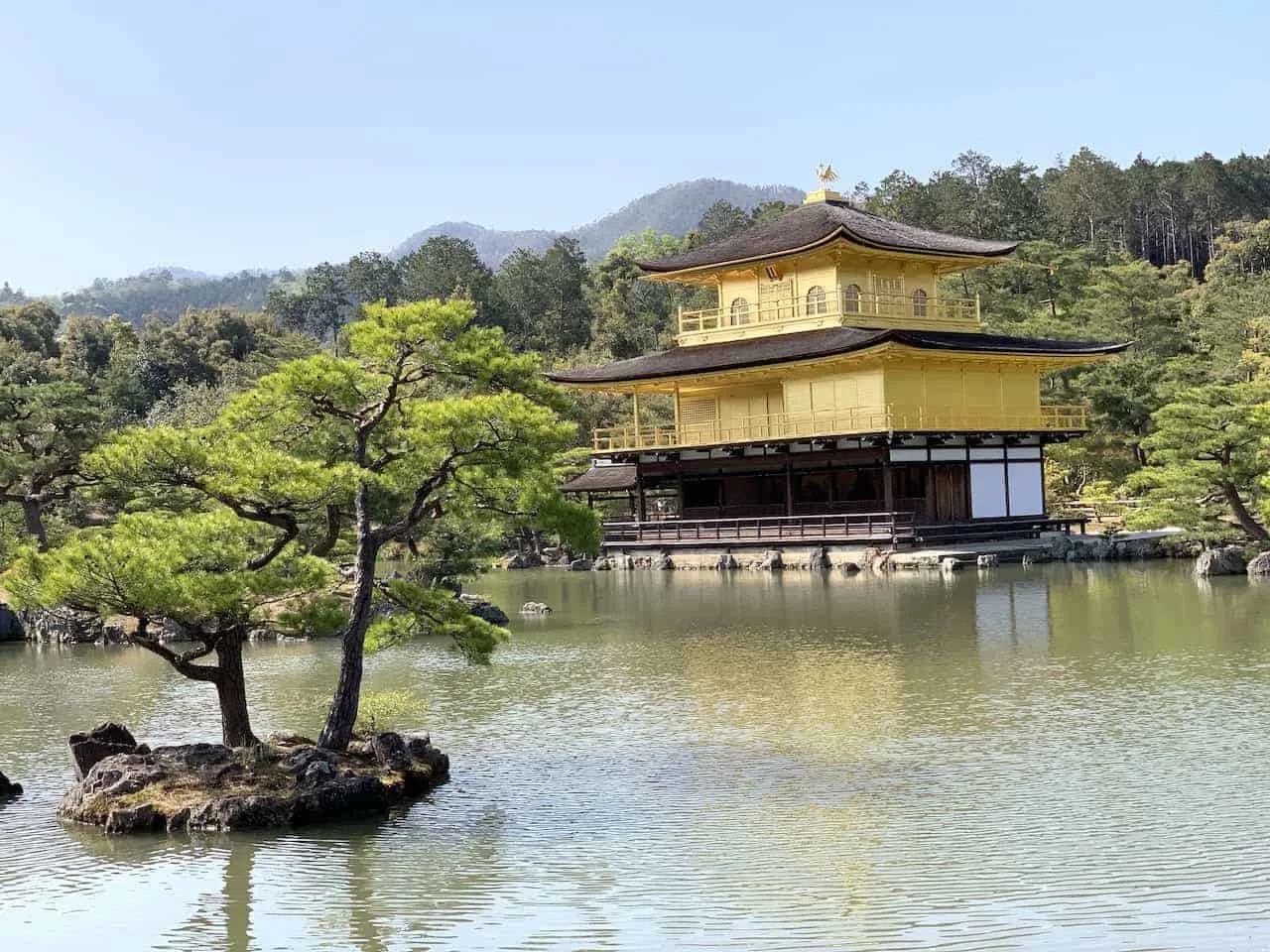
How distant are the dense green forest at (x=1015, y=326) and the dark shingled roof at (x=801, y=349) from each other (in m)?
3.37

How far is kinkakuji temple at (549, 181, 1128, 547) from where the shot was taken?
35188 mm

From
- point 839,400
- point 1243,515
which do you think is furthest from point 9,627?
point 1243,515

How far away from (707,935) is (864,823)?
2.40m

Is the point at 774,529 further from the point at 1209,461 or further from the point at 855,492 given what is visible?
the point at 1209,461

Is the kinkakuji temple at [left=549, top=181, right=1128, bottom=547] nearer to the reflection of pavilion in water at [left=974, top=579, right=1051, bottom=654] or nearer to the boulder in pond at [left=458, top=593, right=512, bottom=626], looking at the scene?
the reflection of pavilion in water at [left=974, top=579, right=1051, bottom=654]

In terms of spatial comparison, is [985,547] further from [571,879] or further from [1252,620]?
[571,879]

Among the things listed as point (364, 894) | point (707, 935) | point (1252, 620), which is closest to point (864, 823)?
point (707, 935)

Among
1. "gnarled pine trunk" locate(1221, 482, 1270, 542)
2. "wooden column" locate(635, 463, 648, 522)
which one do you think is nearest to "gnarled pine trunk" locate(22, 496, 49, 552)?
"wooden column" locate(635, 463, 648, 522)

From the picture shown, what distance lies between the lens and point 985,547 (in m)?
33.1

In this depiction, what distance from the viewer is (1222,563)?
89.5 feet

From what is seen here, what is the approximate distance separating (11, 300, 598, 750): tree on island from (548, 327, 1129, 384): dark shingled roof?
22.6m

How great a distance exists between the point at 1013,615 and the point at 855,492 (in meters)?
14.8

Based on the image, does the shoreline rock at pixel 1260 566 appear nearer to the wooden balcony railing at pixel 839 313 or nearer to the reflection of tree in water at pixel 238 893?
the wooden balcony railing at pixel 839 313

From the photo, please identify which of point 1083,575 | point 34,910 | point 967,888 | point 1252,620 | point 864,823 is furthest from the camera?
point 1083,575
